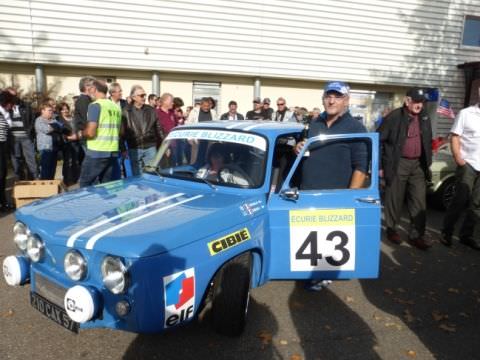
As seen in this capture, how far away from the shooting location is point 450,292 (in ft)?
13.1

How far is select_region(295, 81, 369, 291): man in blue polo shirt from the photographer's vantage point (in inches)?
138

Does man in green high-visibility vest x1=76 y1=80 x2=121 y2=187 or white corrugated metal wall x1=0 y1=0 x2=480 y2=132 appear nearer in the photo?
man in green high-visibility vest x1=76 y1=80 x2=121 y2=187

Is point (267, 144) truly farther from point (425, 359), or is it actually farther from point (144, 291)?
point (425, 359)

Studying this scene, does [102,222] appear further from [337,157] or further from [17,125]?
[17,125]

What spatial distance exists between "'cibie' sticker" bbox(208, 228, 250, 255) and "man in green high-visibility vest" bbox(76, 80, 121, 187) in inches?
111

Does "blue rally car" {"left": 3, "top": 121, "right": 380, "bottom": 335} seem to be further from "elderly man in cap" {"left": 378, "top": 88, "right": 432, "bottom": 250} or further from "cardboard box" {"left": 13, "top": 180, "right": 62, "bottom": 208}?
"cardboard box" {"left": 13, "top": 180, "right": 62, "bottom": 208}

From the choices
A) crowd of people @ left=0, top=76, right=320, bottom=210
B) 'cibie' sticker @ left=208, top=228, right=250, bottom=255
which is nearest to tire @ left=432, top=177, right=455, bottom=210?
crowd of people @ left=0, top=76, right=320, bottom=210

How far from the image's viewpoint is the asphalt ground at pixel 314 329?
2840 mm

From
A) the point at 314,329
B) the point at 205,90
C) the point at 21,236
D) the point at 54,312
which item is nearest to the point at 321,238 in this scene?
the point at 314,329

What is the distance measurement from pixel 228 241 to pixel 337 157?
1.44 metres

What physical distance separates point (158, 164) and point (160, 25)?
8.78 metres

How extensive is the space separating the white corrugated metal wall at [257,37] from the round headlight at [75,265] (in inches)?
391

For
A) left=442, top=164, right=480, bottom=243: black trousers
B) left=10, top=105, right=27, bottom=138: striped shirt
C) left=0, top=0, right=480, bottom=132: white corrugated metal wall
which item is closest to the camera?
left=442, top=164, right=480, bottom=243: black trousers

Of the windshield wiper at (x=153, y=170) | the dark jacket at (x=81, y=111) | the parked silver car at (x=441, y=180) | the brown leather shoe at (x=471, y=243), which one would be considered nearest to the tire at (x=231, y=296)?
the windshield wiper at (x=153, y=170)
